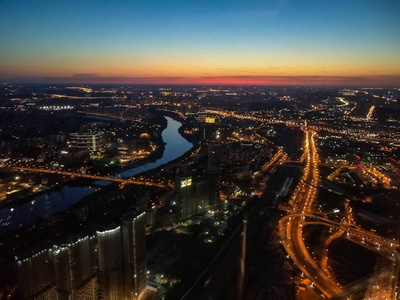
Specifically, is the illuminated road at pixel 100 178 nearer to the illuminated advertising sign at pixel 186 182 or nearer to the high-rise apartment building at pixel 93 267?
the illuminated advertising sign at pixel 186 182

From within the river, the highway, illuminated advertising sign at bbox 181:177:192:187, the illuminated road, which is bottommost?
the river

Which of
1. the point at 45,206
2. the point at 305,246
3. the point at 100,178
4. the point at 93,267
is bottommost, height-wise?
the point at 45,206

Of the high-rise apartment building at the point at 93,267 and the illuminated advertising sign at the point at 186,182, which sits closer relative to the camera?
the high-rise apartment building at the point at 93,267

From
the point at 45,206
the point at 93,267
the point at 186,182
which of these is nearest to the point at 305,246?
the point at 186,182

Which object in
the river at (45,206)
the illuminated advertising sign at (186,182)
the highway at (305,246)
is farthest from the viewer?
the river at (45,206)

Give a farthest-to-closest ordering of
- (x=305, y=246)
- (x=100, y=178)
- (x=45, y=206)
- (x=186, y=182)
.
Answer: (x=100, y=178), (x=45, y=206), (x=186, y=182), (x=305, y=246)

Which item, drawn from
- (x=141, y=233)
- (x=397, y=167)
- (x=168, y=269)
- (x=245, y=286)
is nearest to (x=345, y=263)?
(x=245, y=286)

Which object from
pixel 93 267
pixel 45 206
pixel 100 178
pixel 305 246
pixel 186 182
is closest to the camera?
pixel 93 267

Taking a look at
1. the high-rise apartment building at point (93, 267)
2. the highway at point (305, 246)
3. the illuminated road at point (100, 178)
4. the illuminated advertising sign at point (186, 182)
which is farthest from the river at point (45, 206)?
the highway at point (305, 246)

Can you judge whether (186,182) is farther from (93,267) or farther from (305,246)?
(93,267)

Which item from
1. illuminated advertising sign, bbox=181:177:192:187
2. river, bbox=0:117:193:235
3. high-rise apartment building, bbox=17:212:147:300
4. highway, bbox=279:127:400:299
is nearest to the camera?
high-rise apartment building, bbox=17:212:147:300

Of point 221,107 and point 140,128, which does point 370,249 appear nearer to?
→ point 140,128

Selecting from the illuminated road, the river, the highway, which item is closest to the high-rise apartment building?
the highway

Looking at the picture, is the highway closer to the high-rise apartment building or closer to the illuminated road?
the high-rise apartment building
